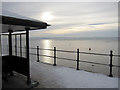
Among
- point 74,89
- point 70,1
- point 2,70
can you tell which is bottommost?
point 74,89

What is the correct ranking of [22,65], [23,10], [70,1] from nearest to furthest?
[22,65]
[70,1]
[23,10]

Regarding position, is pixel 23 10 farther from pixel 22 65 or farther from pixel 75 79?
pixel 75 79

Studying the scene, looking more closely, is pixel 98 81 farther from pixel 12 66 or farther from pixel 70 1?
pixel 70 1

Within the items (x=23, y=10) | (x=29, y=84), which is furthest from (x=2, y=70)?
(x=23, y=10)

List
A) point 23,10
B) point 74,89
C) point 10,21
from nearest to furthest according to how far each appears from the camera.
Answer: point 10,21
point 74,89
point 23,10

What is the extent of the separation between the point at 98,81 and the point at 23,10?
5031 mm

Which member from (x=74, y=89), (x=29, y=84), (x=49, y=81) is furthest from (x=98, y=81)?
(x=29, y=84)

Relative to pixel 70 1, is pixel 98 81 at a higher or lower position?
lower

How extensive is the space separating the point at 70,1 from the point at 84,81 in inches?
126

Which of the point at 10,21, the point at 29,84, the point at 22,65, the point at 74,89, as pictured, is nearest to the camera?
the point at 10,21

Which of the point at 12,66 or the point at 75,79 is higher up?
the point at 12,66

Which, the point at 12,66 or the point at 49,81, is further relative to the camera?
the point at 12,66

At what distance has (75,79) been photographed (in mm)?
3145

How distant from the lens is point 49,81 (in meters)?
3.01
